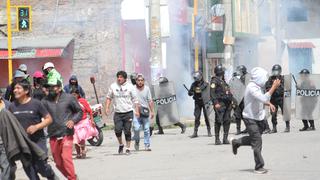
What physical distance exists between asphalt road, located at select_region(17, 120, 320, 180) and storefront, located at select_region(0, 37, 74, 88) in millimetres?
8047

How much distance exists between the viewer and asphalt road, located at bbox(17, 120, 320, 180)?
10.7 meters

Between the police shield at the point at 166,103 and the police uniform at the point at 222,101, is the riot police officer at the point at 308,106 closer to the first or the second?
the police shield at the point at 166,103

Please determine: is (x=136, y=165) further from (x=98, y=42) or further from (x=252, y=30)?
(x=252, y=30)

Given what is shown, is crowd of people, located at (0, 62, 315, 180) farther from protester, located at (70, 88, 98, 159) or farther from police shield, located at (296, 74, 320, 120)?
police shield, located at (296, 74, 320, 120)

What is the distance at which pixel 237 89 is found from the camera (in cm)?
1847

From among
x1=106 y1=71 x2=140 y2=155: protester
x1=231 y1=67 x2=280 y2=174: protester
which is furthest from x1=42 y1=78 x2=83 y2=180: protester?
x1=106 y1=71 x2=140 y2=155: protester

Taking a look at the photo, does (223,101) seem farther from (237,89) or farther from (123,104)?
(237,89)

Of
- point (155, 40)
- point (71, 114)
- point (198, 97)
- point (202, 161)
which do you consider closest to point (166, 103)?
point (198, 97)

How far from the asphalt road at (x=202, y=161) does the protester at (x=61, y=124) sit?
3.51ft

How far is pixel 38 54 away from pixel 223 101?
10.1 meters

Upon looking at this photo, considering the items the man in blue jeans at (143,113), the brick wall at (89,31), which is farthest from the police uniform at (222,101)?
the brick wall at (89,31)

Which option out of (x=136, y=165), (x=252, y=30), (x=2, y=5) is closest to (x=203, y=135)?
(x=136, y=165)

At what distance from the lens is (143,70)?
2680 centimetres

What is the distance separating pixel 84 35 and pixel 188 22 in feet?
16.4
